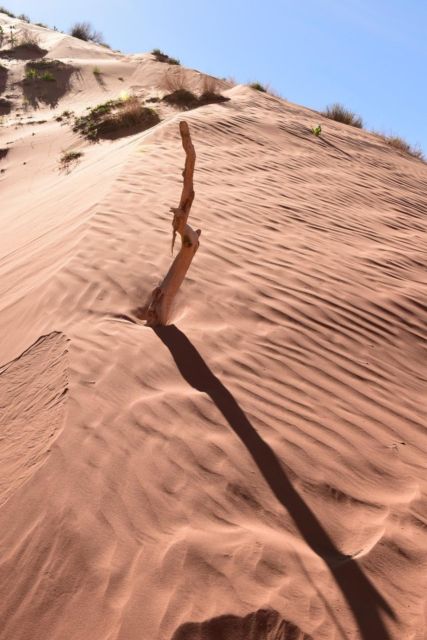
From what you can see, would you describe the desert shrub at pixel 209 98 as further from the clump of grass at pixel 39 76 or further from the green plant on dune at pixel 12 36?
the green plant on dune at pixel 12 36

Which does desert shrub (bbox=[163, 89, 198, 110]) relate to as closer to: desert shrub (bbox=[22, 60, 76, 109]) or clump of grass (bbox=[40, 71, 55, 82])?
desert shrub (bbox=[22, 60, 76, 109])

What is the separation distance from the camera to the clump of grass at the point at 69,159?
11.3 metres

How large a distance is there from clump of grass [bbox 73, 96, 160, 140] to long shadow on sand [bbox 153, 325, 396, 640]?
9.54 metres

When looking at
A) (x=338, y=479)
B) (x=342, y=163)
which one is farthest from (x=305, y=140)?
(x=338, y=479)

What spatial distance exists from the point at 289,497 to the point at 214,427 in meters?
0.61

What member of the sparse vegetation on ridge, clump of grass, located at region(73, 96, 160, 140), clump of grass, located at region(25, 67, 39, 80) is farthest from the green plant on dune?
clump of grass, located at region(73, 96, 160, 140)

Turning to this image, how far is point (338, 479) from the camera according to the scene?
2.99 meters

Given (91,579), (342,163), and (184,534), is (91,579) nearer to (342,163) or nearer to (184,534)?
(184,534)

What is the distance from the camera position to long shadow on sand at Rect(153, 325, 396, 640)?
7.54 ft

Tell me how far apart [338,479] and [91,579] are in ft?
4.41

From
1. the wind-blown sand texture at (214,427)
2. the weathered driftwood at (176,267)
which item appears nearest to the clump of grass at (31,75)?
the wind-blown sand texture at (214,427)

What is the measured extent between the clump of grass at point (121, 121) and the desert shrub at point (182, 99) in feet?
2.54

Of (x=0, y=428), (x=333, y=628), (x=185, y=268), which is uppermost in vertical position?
(x=185, y=268)

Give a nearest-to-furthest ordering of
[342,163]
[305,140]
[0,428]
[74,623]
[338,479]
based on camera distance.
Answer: [74,623] < [338,479] < [0,428] < [342,163] < [305,140]
